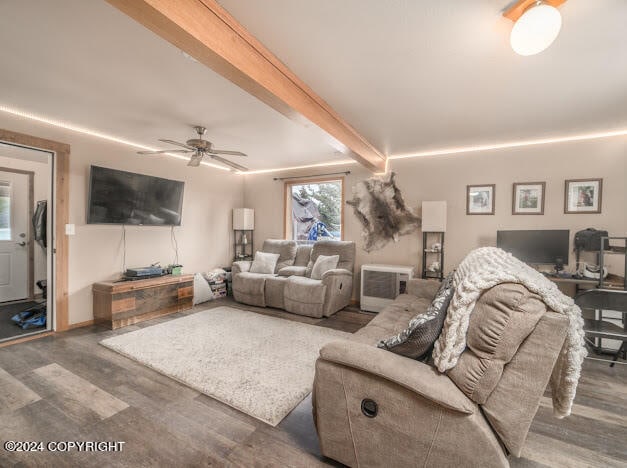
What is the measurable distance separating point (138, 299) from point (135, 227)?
1.08 metres

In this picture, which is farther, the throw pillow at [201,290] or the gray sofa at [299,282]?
the throw pillow at [201,290]

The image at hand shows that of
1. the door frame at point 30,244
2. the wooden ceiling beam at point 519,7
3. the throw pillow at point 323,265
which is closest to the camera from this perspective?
the wooden ceiling beam at point 519,7

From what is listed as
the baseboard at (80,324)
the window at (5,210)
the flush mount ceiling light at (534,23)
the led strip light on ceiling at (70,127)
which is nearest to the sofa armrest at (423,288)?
the flush mount ceiling light at (534,23)

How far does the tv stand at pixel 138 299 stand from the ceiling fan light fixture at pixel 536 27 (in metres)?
4.18

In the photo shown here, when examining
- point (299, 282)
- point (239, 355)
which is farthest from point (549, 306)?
point (299, 282)

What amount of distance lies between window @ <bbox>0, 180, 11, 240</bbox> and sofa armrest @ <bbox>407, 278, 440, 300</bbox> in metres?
6.12

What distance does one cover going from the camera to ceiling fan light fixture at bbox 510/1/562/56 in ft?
4.04

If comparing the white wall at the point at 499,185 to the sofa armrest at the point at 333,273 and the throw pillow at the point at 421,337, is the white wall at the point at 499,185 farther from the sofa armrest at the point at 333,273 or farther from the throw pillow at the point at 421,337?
the throw pillow at the point at 421,337

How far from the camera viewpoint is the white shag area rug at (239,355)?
6.22ft

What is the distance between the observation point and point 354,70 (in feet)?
6.17

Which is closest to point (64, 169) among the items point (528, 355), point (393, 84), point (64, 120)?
point (64, 120)

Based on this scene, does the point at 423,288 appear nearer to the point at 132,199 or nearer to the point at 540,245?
the point at 540,245

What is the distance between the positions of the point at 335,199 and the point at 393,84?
2.79 metres

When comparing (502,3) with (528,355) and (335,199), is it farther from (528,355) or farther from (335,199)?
(335,199)
